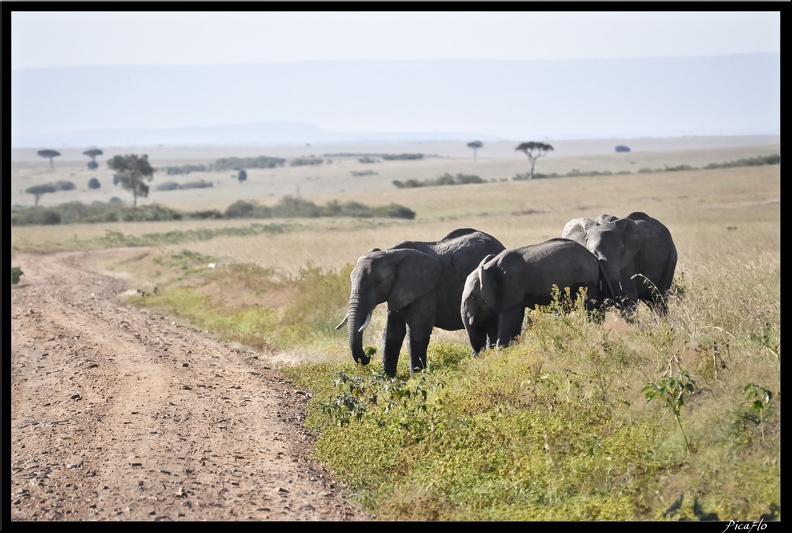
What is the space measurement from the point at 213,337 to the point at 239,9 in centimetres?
1097

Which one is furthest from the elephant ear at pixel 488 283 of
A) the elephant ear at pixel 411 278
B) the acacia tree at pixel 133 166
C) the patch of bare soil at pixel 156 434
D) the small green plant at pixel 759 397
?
the acacia tree at pixel 133 166

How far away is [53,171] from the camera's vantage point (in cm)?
15350

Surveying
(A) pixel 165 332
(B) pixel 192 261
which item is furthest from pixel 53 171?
(A) pixel 165 332

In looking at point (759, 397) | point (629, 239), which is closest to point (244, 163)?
point (629, 239)

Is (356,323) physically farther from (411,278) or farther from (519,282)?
(519,282)

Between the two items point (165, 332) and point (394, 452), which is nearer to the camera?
point (394, 452)

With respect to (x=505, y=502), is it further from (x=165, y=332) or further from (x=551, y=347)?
(x=165, y=332)

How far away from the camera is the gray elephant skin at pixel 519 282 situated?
42.8ft

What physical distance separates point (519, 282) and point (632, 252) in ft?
11.2

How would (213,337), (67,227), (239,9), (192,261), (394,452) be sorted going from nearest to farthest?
(239,9)
(394,452)
(213,337)
(192,261)
(67,227)

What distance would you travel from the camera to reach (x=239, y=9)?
30.6 ft

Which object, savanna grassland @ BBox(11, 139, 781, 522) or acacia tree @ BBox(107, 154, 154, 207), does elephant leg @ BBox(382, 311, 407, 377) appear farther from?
acacia tree @ BBox(107, 154, 154, 207)

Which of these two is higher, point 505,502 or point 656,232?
point 656,232
